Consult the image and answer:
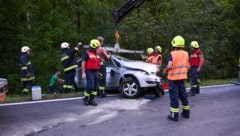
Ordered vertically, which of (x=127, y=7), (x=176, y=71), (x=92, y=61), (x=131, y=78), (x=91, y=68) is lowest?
(x=131, y=78)

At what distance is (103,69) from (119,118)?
117 inches

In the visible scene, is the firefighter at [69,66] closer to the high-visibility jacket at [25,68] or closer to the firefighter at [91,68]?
the high-visibility jacket at [25,68]

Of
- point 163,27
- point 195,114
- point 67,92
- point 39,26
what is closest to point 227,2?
point 163,27

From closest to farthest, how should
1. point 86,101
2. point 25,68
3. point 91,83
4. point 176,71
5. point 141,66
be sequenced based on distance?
point 176,71
point 91,83
point 86,101
point 141,66
point 25,68

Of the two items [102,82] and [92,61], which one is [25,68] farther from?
[92,61]

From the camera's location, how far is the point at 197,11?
2195 centimetres

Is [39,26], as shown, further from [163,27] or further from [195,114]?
[195,114]

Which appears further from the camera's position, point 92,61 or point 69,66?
point 69,66

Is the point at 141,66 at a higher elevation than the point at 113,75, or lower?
higher

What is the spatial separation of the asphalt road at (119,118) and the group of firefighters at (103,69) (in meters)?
0.39

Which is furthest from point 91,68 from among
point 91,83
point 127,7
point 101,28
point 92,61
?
point 101,28

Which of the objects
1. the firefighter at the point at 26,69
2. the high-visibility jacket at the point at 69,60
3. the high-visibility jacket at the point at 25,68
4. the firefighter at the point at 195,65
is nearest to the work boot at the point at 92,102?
the high-visibility jacket at the point at 69,60

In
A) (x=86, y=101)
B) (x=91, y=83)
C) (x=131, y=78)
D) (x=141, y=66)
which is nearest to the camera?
(x=91, y=83)

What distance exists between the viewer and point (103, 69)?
11.0m
